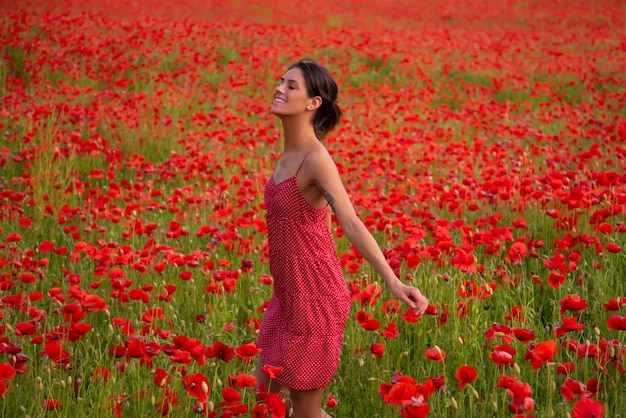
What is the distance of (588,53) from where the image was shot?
14125 mm

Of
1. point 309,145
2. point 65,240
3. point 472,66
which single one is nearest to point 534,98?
point 472,66

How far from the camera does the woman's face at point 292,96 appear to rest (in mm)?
2363

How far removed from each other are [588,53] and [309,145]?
44.2 ft

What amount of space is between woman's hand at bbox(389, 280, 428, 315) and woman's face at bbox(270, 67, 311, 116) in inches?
28.7

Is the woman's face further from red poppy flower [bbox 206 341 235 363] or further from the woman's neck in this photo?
red poppy flower [bbox 206 341 235 363]

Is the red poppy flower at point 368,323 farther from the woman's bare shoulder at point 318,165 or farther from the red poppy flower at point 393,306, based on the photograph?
the woman's bare shoulder at point 318,165

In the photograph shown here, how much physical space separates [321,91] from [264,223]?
4.75 feet

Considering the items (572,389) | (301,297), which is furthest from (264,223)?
(572,389)

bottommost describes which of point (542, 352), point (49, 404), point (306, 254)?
point (49, 404)

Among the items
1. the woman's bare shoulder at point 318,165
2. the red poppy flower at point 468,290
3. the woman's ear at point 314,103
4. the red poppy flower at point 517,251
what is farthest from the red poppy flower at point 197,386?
the red poppy flower at point 517,251

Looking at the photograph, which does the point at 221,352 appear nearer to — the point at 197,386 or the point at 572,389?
the point at 197,386

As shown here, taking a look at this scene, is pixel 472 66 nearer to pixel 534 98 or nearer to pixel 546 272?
pixel 534 98

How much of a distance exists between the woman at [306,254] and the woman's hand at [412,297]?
0.17 feet

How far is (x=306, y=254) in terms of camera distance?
2.29 metres
